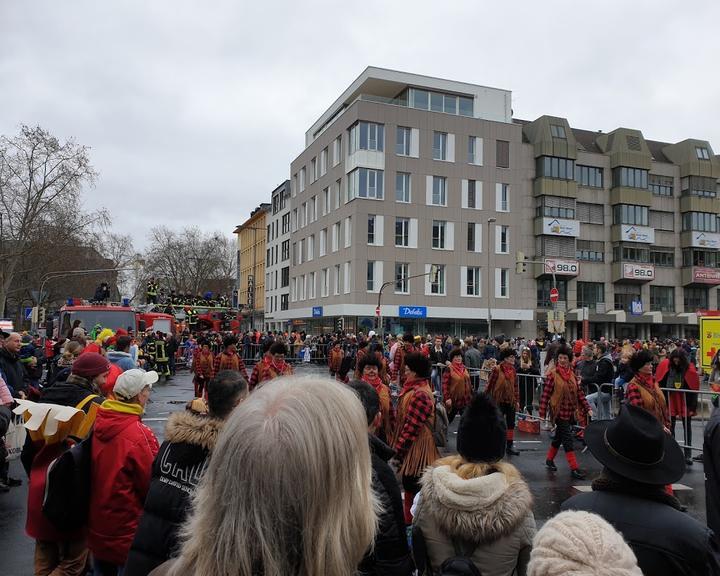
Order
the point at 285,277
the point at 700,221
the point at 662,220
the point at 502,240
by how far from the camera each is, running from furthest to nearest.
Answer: the point at 285,277, the point at 700,221, the point at 662,220, the point at 502,240

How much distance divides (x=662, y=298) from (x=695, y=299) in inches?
154

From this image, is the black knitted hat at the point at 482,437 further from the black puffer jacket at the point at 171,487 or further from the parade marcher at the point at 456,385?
the parade marcher at the point at 456,385

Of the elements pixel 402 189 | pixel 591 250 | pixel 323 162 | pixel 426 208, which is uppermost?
pixel 323 162

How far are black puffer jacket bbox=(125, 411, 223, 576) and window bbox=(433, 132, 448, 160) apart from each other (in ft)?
154

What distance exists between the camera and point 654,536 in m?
2.35

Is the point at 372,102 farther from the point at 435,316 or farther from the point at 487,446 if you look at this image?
the point at 487,446

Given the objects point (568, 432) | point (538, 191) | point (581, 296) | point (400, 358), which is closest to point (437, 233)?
point (538, 191)

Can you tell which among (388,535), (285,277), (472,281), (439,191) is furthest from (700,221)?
(388,535)

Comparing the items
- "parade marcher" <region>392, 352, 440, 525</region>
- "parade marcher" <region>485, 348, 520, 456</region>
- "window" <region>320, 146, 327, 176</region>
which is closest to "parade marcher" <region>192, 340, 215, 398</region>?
"parade marcher" <region>485, 348, 520, 456</region>

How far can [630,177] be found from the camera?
5425 centimetres

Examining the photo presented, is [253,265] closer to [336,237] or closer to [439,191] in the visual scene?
[336,237]

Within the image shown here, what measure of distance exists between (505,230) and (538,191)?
4545mm

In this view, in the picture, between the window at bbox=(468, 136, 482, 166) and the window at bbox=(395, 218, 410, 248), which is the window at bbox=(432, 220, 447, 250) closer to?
the window at bbox=(395, 218, 410, 248)

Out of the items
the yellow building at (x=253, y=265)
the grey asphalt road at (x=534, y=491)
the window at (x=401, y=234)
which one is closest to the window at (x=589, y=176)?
the window at (x=401, y=234)
